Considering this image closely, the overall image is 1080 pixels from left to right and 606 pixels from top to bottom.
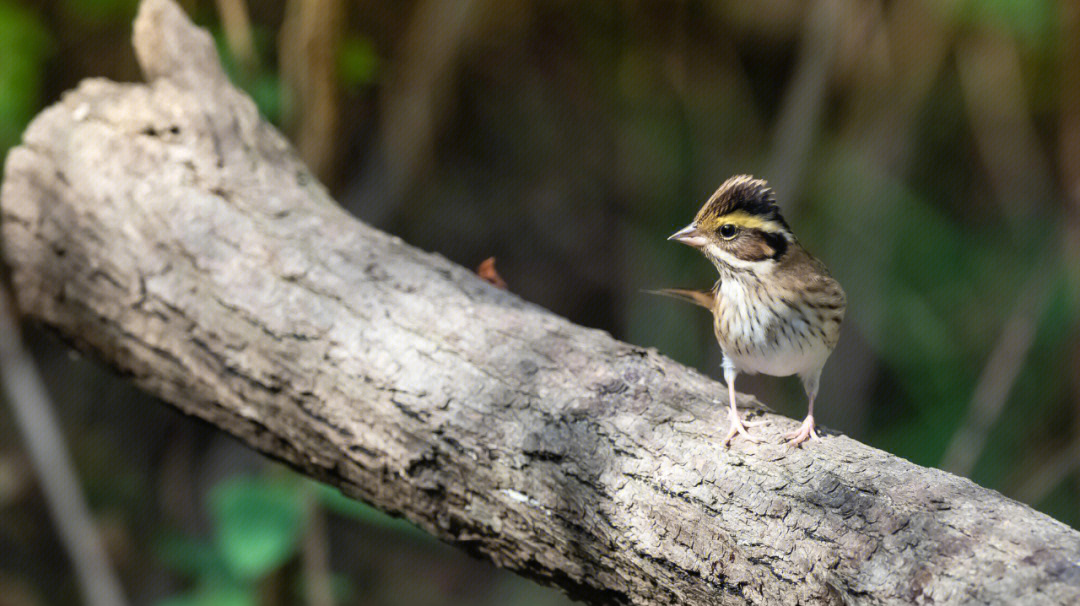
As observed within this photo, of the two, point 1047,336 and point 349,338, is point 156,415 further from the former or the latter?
point 1047,336

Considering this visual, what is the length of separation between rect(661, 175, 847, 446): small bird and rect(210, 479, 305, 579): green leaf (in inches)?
67.9

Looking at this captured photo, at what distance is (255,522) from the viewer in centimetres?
334

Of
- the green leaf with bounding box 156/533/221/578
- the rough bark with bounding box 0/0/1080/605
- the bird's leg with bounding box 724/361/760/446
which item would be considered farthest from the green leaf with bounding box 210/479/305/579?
the bird's leg with bounding box 724/361/760/446

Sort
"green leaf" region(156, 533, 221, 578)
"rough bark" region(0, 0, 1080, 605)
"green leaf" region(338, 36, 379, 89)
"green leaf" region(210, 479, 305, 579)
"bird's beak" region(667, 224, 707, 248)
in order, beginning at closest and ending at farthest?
"rough bark" region(0, 0, 1080, 605), "bird's beak" region(667, 224, 707, 248), "green leaf" region(210, 479, 305, 579), "green leaf" region(156, 533, 221, 578), "green leaf" region(338, 36, 379, 89)

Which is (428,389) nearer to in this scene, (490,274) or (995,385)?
(490,274)

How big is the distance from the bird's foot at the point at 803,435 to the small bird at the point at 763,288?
342 millimetres

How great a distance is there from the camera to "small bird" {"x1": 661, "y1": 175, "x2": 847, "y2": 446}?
2.45 meters

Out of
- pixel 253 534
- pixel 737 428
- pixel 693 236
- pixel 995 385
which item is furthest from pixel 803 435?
pixel 995 385

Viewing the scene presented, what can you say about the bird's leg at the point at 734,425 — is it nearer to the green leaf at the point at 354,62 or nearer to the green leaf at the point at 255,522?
the green leaf at the point at 255,522

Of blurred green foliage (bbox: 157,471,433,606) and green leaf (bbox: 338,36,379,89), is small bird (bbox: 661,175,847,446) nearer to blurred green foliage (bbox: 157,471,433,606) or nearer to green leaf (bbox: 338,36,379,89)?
blurred green foliage (bbox: 157,471,433,606)

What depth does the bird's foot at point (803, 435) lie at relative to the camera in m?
2.03

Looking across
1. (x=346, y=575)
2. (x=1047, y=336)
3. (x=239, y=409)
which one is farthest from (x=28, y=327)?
(x=1047, y=336)

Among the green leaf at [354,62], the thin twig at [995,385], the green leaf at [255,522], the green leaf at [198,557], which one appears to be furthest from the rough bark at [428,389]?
the thin twig at [995,385]

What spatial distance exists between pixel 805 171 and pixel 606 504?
3.96m
